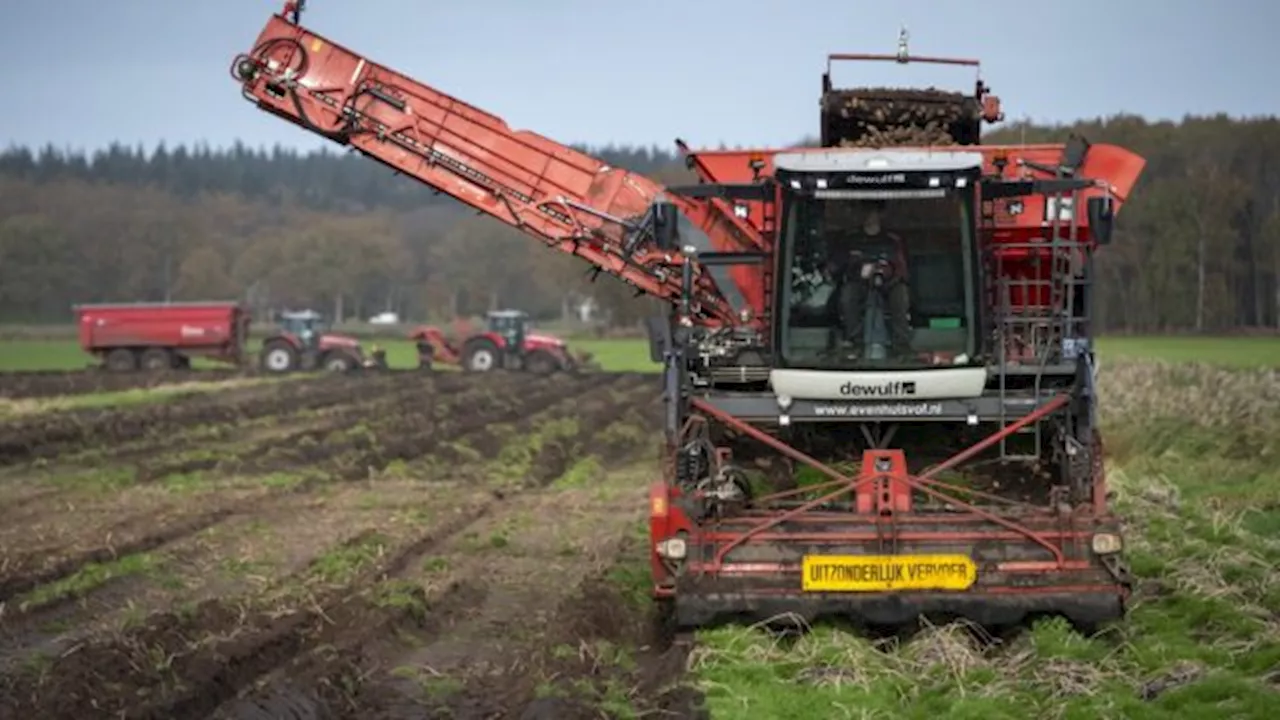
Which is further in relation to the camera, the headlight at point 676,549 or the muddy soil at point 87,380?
the muddy soil at point 87,380

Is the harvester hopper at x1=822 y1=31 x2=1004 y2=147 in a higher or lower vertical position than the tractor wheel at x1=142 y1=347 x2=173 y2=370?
higher

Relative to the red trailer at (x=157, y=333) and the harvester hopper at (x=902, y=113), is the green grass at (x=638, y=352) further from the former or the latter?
the harvester hopper at (x=902, y=113)

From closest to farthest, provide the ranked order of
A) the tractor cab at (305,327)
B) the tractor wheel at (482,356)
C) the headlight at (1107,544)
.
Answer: the headlight at (1107,544)
the tractor wheel at (482,356)
the tractor cab at (305,327)

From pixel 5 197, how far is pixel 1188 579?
12134cm

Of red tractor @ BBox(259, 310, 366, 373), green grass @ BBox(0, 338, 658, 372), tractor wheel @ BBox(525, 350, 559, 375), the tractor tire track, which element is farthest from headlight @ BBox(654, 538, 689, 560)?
red tractor @ BBox(259, 310, 366, 373)

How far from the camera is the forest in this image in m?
49.4

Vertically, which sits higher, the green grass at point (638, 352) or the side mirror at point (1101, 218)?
the side mirror at point (1101, 218)

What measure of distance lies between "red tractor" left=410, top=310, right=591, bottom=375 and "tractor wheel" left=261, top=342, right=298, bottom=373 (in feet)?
14.8

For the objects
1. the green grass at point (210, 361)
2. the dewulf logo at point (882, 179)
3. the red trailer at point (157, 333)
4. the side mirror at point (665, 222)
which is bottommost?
the green grass at point (210, 361)

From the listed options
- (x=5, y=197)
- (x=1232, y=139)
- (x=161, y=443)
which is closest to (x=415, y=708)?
(x=161, y=443)

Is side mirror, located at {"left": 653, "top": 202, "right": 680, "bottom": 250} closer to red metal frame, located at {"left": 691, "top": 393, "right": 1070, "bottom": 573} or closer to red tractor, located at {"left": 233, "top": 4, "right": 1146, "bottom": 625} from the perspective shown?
red tractor, located at {"left": 233, "top": 4, "right": 1146, "bottom": 625}

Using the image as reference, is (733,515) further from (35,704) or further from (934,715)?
(35,704)

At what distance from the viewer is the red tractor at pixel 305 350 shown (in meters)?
60.0

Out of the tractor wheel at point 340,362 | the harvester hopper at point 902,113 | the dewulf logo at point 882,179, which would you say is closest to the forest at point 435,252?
the harvester hopper at point 902,113
